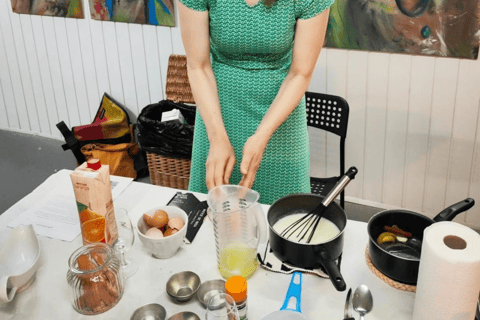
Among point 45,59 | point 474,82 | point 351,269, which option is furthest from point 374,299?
point 45,59

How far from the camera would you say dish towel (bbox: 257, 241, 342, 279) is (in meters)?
1.18

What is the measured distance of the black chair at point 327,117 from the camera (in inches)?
86.7

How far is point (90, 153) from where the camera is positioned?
3.30 m

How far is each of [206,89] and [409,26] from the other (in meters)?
1.43

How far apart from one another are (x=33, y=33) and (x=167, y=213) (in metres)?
2.93

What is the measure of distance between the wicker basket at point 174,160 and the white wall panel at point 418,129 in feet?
4.17

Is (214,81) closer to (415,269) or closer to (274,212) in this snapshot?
(274,212)

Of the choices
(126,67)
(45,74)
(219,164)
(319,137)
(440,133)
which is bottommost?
(319,137)

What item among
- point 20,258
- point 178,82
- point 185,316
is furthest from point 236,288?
point 178,82

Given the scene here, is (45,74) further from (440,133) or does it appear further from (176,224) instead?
(176,224)

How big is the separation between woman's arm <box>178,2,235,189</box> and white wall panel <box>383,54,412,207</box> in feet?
4.57

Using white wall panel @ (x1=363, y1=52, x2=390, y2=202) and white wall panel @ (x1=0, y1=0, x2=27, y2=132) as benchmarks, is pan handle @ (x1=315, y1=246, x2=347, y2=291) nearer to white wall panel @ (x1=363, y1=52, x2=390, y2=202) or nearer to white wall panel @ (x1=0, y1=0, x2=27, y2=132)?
white wall panel @ (x1=363, y1=52, x2=390, y2=202)

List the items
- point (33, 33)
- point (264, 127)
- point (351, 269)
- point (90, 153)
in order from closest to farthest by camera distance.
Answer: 1. point (351, 269)
2. point (264, 127)
3. point (90, 153)
4. point (33, 33)

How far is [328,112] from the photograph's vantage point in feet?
7.40
